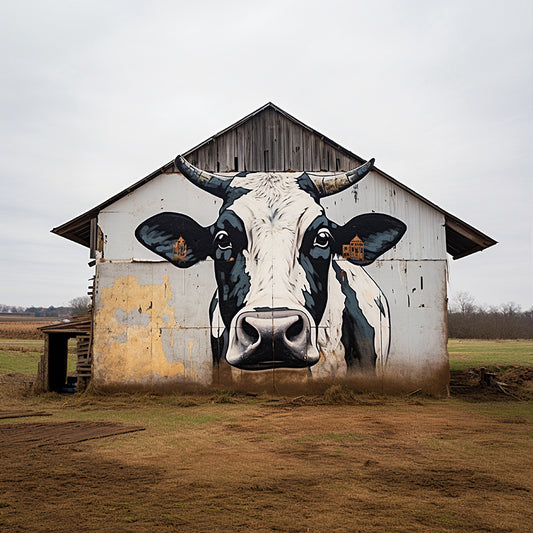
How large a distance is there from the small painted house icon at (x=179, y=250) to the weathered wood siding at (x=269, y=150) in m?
2.26

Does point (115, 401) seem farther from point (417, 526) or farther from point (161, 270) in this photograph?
point (417, 526)

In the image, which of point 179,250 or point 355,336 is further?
point 179,250

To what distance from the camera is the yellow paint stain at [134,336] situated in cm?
1560

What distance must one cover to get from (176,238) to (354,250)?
16.0ft

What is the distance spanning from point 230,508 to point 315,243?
1066cm

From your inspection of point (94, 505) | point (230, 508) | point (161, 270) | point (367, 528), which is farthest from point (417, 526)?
point (161, 270)

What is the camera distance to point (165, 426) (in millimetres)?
11258

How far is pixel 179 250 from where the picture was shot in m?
16.1

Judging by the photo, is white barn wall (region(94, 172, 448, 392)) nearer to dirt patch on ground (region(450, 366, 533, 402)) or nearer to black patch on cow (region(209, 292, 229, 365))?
black patch on cow (region(209, 292, 229, 365))

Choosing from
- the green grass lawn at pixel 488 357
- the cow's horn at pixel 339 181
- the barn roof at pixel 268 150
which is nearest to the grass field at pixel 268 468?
the cow's horn at pixel 339 181

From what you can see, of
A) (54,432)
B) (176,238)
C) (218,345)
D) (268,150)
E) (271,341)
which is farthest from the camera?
(268,150)

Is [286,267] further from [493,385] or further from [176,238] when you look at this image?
[493,385]

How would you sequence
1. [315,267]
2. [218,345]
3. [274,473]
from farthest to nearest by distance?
1. [315,267]
2. [218,345]
3. [274,473]

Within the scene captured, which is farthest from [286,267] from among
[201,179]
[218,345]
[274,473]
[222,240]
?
[274,473]
